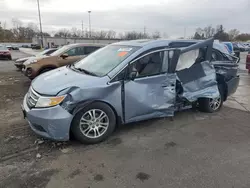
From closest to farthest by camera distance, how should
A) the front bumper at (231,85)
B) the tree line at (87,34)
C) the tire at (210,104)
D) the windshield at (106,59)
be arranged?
the windshield at (106,59) → the tire at (210,104) → the front bumper at (231,85) → the tree line at (87,34)

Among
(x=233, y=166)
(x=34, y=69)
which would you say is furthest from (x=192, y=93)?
(x=34, y=69)

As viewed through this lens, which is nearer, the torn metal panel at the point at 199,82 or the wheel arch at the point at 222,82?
the torn metal panel at the point at 199,82

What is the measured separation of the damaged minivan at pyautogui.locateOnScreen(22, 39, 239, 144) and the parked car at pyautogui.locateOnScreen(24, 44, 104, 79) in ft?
13.0

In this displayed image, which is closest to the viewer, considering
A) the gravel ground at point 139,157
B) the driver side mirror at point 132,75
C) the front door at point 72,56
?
the gravel ground at point 139,157

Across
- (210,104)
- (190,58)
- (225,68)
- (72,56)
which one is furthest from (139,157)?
(72,56)

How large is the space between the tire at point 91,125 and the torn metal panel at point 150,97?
13.2 inches

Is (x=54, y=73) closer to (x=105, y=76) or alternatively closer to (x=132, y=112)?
(x=105, y=76)

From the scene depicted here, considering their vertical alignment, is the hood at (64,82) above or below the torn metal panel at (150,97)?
above

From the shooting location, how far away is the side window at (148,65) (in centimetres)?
367

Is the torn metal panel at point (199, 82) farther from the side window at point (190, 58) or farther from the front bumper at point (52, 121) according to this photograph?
the front bumper at point (52, 121)

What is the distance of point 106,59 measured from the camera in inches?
160

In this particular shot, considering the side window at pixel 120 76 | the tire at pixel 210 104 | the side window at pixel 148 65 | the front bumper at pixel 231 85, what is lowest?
the tire at pixel 210 104

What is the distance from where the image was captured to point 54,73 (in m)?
4.02

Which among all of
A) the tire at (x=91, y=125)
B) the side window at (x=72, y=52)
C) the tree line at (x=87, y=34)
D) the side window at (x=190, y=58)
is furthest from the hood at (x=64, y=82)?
the tree line at (x=87, y=34)
